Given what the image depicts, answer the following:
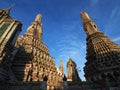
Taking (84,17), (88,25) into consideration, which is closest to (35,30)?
(88,25)

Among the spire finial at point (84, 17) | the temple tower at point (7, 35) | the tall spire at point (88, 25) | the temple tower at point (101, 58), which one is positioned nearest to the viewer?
the temple tower at point (7, 35)

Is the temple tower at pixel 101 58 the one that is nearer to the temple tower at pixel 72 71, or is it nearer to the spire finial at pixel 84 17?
the temple tower at pixel 72 71

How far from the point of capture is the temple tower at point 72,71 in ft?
191

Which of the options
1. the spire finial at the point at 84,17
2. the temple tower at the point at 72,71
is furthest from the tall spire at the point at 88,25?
the temple tower at the point at 72,71

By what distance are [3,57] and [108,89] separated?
22126 millimetres

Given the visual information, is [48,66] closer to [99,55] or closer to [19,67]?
[19,67]

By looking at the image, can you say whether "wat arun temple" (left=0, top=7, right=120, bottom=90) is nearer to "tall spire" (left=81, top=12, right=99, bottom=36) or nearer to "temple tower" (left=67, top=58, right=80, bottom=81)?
"temple tower" (left=67, top=58, right=80, bottom=81)

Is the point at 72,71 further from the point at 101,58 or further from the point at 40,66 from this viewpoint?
the point at 40,66

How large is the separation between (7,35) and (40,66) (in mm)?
19824

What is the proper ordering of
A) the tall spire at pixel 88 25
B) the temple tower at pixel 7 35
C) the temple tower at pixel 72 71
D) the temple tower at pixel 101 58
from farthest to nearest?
1. the tall spire at pixel 88 25
2. the temple tower at pixel 72 71
3. the temple tower at pixel 101 58
4. the temple tower at pixel 7 35

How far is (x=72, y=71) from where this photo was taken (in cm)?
6272

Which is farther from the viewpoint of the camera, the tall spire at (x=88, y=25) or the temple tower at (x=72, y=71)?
the tall spire at (x=88, y=25)

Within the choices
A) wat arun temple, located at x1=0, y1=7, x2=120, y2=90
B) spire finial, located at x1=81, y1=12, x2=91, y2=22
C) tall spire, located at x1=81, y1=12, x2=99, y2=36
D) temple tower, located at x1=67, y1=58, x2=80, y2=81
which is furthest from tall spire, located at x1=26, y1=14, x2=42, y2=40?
spire finial, located at x1=81, y1=12, x2=91, y2=22

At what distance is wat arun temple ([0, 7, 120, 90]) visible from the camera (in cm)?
2105
